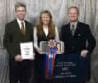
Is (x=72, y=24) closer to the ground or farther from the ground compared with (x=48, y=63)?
farther from the ground

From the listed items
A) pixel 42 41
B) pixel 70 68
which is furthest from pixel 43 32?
pixel 70 68

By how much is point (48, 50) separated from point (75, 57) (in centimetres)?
38

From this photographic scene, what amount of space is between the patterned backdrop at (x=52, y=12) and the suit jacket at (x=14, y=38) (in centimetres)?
56

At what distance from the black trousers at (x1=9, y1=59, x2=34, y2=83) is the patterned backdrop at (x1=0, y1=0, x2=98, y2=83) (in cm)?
61

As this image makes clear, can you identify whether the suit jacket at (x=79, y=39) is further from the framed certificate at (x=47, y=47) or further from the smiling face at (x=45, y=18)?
the smiling face at (x=45, y=18)

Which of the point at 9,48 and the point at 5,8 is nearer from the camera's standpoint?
the point at 9,48

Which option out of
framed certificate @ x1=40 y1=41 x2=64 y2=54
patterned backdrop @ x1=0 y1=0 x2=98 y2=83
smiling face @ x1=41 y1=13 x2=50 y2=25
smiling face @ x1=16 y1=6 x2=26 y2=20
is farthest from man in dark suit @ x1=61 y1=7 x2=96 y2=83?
smiling face @ x1=16 y1=6 x2=26 y2=20

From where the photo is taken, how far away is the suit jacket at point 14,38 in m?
7.44

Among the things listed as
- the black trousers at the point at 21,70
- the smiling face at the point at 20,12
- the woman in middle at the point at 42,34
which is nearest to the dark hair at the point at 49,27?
the woman in middle at the point at 42,34

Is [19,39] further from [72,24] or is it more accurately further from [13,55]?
[72,24]

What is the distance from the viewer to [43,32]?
7.56 metres

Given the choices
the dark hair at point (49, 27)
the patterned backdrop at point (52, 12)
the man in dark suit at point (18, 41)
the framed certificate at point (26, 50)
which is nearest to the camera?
the framed certificate at point (26, 50)

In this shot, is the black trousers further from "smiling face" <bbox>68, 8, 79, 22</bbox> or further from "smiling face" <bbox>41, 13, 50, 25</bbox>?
"smiling face" <bbox>68, 8, 79, 22</bbox>

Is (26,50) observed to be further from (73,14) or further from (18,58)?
(73,14)
